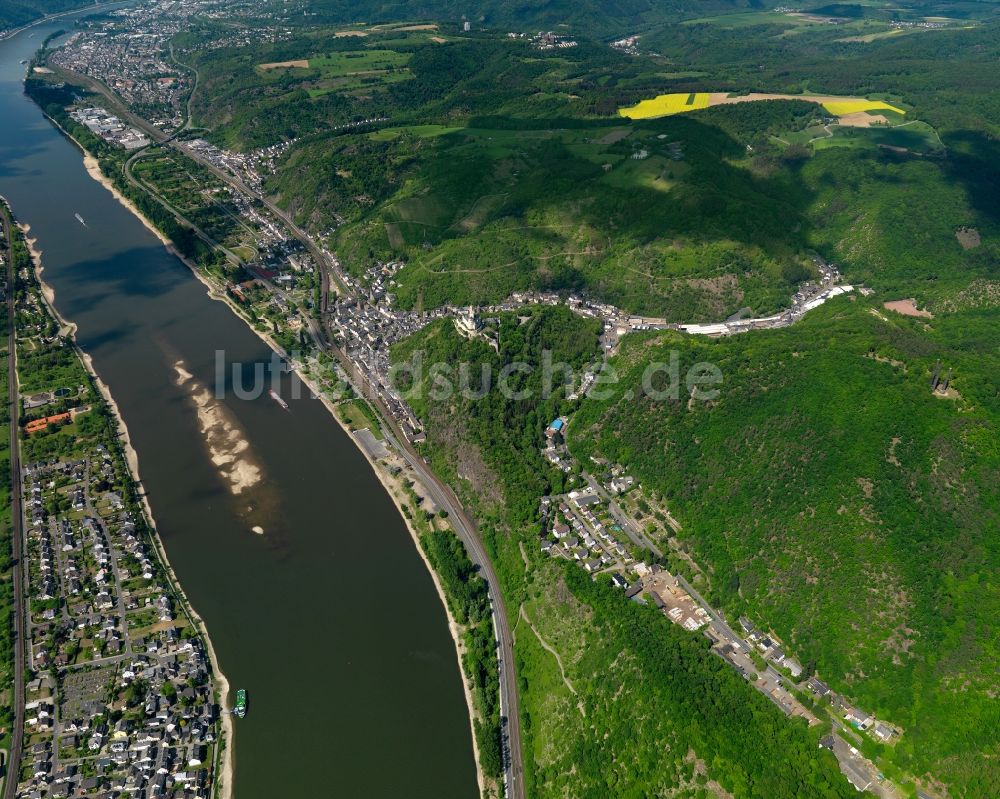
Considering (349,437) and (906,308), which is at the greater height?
(906,308)

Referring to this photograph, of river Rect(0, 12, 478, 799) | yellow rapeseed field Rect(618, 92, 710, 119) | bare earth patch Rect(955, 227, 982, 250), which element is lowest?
river Rect(0, 12, 478, 799)

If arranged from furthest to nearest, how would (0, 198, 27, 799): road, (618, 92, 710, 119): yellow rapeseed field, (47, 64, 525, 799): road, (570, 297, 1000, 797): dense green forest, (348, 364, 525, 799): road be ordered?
(618, 92, 710, 119): yellow rapeseed field → (47, 64, 525, 799): road → (348, 364, 525, 799): road → (0, 198, 27, 799): road → (570, 297, 1000, 797): dense green forest

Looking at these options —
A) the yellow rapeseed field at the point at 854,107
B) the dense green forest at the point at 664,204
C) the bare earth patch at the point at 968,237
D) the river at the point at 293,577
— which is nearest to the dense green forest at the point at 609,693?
the river at the point at 293,577

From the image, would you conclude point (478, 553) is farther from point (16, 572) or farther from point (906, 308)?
point (906, 308)

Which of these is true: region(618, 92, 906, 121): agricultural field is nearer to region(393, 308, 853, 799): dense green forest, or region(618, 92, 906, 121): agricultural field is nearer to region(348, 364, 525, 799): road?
region(348, 364, 525, 799): road

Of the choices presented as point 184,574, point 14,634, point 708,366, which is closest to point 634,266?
point 708,366

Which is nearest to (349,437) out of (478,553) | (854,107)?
(478,553)

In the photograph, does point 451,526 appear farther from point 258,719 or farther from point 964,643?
point 964,643

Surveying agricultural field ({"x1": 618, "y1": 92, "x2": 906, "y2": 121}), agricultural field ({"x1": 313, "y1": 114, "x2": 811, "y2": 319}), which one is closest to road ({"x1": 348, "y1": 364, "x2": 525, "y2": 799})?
agricultural field ({"x1": 313, "y1": 114, "x2": 811, "y2": 319})
